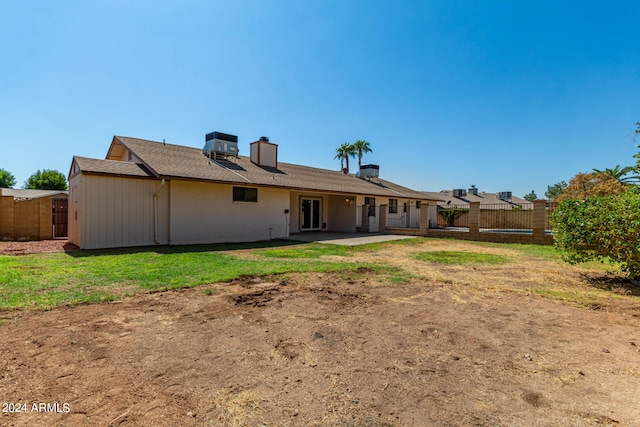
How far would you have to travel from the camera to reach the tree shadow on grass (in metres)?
5.62

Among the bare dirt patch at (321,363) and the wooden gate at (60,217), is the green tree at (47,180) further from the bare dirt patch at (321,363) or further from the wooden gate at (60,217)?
the bare dirt patch at (321,363)

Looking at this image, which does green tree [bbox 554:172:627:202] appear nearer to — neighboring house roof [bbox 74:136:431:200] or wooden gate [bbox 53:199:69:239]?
neighboring house roof [bbox 74:136:431:200]

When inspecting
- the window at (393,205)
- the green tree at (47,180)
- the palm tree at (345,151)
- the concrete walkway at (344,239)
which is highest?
the palm tree at (345,151)

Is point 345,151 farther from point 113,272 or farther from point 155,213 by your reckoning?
point 113,272

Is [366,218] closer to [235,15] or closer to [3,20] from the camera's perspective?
[235,15]

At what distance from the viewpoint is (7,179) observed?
48.5m

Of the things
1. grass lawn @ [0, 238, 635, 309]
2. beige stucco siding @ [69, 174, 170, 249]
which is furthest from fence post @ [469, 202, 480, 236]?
beige stucco siding @ [69, 174, 170, 249]

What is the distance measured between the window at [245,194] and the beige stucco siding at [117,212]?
2853 millimetres

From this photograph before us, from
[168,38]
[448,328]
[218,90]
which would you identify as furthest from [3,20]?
[448,328]

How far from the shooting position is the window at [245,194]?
13664 mm

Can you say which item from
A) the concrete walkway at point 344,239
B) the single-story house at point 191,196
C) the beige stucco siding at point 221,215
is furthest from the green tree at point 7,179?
the concrete walkway at point 344,239

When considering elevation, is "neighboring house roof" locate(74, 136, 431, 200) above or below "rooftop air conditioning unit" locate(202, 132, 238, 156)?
below

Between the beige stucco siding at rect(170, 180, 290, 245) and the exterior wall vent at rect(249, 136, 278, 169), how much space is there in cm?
308

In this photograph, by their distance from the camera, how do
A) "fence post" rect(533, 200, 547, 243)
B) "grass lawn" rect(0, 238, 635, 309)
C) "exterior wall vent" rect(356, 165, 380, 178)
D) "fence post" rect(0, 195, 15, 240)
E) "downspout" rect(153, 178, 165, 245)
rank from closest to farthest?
1. "grass lawn" rect(0, 238, 635, 309)
2. "downspout" rect(153, 178, 165, 245)
3. "fence post" rect(0, 195, 15, 240)
4. "fence post" rect(533, 200, 547, 243)
5. "exterior wall vent" rect(356, 165, 380, 178)
